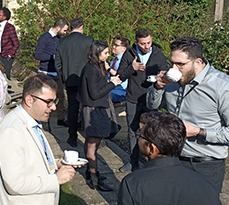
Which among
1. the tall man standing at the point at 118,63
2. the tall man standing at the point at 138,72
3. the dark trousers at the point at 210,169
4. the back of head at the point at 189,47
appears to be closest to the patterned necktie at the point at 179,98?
the back of head at the point at 189,47

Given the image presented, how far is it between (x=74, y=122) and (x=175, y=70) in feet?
14.4

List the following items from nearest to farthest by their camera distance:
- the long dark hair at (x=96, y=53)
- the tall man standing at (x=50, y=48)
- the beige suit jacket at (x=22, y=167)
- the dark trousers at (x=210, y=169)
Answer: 1. the beige suit jacket at (x=22, y=167)
2. the dark trousers at (x=210, y=169)
3. the long dark hair at (x=96, y=53)
4. the tall man standing at (x=50, y=48)

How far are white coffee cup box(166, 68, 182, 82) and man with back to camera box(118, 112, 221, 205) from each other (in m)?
1.00

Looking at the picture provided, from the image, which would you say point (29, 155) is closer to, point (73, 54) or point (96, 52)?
point (96, 52)

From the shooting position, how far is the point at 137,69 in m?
6.61

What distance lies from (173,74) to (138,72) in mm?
2681

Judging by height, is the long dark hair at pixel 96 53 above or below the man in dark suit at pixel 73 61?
above

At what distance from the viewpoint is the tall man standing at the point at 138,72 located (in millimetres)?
6781

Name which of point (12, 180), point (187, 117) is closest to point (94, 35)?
point (187, 117)

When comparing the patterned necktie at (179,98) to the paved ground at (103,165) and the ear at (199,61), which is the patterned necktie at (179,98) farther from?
the paved ground at (103,165)

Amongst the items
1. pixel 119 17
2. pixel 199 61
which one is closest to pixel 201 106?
pixel 199 61

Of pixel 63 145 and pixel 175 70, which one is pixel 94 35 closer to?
pixel 63 145

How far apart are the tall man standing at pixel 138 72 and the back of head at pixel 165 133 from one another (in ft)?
11.6

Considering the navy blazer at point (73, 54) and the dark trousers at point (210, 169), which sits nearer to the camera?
the dark trousers at point (210, 169)
